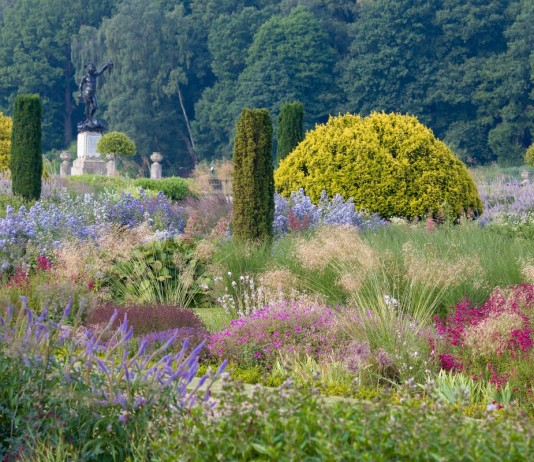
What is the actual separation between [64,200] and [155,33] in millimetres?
34408

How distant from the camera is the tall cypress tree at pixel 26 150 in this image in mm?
17109

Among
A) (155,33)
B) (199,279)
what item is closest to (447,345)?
(199,279)

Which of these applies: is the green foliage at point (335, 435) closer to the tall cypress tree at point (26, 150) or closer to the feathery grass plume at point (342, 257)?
the feathery grass plume at point (342, 257)

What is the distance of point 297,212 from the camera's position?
42.6 feet

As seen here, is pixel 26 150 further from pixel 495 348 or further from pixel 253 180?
pixel 495 348

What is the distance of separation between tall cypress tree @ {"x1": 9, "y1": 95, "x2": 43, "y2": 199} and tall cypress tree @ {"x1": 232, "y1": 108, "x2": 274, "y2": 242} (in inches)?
247

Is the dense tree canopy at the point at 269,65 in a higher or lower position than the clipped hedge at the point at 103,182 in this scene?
higher

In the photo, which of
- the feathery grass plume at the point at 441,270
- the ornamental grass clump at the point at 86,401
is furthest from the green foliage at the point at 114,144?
the ornamental grass clump at the point at 86,401

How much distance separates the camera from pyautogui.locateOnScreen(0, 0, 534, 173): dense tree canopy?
140 ft

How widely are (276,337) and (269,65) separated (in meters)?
39.2

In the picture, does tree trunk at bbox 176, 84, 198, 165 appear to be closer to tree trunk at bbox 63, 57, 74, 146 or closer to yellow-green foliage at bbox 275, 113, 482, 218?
tree trunk at bbox 63, 57, 74, 146

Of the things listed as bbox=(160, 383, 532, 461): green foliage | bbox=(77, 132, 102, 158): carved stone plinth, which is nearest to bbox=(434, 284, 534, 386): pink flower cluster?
bbox=(160, 383, 532, 461): green foliage

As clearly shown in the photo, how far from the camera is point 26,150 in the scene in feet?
57.4

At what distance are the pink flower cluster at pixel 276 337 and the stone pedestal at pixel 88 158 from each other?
28601 mm
